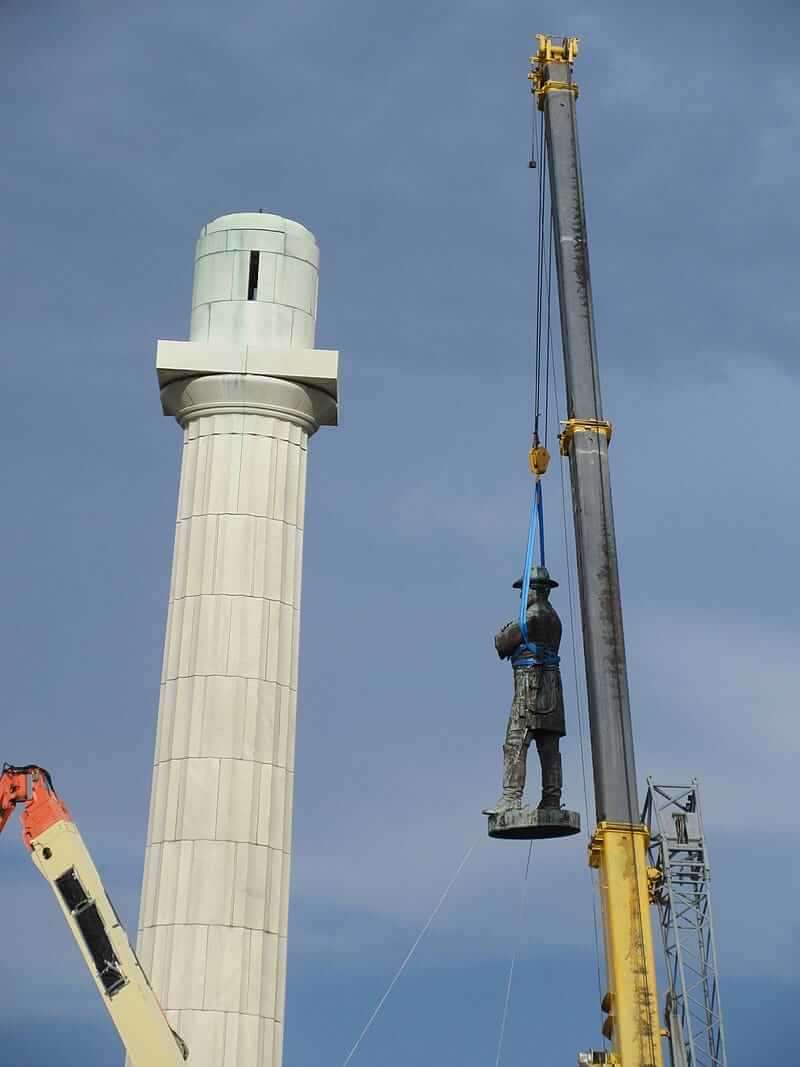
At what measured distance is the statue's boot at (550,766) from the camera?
110 feet

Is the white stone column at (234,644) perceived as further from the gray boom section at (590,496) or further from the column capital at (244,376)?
the gray boom section at (590,496)

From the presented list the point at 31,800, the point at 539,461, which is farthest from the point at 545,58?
the point at 31,800

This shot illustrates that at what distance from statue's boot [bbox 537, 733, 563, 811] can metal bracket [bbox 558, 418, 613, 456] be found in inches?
216

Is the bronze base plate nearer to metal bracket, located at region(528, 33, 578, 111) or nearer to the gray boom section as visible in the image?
the gray boom section

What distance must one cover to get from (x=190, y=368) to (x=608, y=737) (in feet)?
32.8

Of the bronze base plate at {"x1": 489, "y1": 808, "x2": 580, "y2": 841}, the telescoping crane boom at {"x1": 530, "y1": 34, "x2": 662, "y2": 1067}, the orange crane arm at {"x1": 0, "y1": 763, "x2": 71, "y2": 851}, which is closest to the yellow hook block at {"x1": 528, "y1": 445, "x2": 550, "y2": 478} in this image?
the telescoping crane boom at {"x1": 530, "y1": 34, "x2": 662, "y2": 1067}

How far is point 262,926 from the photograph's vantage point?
1195 inches

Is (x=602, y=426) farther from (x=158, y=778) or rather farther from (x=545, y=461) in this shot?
(x=158, y=778)

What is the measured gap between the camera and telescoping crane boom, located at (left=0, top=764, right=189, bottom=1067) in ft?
87.1

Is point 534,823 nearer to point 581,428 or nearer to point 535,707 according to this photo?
point 535,707

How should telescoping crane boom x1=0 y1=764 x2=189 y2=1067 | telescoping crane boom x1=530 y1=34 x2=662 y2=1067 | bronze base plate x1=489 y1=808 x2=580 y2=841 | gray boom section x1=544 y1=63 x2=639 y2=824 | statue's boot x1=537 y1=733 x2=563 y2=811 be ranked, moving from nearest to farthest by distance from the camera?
telescoping crane boom x1=0 y1=764 x2=189 y2=1067, telescoping crane boom x1=530 y1=34 x2=662 y2=1067, gray boom section x1=544 y1=63 x2=639 y2=824, bronze base plate x1=489 y1=808 x2=580 y2=841, statue's boot x1=537 y1=733 x2=563 y2=811

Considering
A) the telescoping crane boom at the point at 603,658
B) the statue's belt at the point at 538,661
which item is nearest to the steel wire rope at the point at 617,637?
the telescoping crane boom at the point at 603,658

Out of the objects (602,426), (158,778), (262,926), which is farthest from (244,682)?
(602,426)

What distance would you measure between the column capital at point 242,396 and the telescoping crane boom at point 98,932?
894 cm
